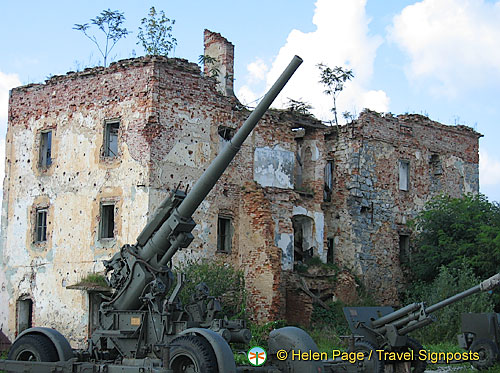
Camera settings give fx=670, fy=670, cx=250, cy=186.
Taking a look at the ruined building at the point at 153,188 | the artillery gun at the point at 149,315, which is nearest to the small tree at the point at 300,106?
the ruined building at the point at 153,188

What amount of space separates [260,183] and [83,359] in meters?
11.2

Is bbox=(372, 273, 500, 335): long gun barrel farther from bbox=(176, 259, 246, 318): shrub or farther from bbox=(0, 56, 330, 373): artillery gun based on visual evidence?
bbox=(176, 259, 246, 318): shrub

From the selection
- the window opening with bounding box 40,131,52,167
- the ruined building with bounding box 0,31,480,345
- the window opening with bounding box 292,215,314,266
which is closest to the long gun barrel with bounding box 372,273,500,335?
the ruined building with bounding box 0,31,480,345

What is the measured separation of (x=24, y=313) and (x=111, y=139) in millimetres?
6101

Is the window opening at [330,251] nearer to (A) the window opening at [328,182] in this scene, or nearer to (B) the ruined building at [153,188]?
(B) the ruined building at [153,188]

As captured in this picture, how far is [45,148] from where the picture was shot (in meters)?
21.3

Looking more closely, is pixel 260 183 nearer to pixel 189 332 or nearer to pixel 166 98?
pixel 166 98

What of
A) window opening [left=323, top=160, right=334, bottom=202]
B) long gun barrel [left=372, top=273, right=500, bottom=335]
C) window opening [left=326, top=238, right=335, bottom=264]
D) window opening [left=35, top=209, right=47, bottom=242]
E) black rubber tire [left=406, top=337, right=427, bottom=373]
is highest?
window opening [left=323, top=160, right=334, bottom=202]

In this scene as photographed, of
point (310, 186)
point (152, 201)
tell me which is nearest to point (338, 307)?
point (310, 186)

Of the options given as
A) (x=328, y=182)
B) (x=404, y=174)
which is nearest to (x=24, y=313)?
(x=328, y=182)

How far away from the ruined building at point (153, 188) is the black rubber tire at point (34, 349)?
25.9 ft

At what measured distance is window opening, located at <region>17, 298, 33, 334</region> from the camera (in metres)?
20.7

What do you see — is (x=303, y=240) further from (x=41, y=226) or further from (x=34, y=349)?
(x=34, y=349)

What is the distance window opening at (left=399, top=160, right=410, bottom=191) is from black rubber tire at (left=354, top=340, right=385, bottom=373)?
44.6ft
